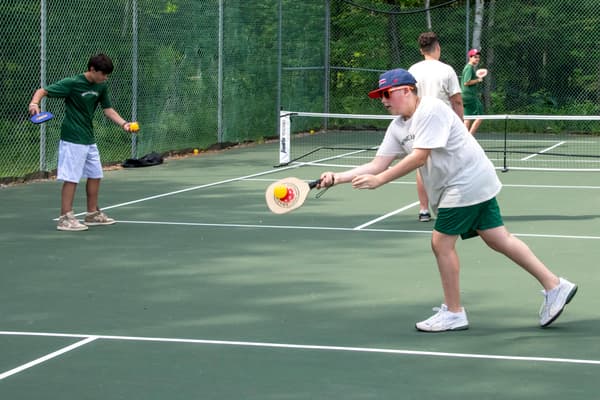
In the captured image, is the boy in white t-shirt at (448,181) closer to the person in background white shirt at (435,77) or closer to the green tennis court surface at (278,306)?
the green tennis court surface at (278,306)

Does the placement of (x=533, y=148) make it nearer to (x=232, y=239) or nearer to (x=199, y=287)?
(x=232, y=239)

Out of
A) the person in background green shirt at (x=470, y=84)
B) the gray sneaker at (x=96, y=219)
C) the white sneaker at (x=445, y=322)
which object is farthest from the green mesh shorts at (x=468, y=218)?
the person in background green shirt at (x=470, y=84)

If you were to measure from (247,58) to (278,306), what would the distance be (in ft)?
51.6

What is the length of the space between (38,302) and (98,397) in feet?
8.21

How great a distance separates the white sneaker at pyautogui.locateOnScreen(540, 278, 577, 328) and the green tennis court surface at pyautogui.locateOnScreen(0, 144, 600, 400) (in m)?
0.08

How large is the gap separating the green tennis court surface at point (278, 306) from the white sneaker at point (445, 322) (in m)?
→ 0.06

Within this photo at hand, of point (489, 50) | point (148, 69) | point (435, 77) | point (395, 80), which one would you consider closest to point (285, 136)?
point (148, 69)

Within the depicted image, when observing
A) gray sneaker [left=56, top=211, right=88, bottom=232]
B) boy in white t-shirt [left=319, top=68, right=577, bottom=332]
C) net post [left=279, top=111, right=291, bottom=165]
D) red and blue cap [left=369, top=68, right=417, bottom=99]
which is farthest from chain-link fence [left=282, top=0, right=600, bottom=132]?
red and blue cap [left=369, top=68, right=417, bottom=99]

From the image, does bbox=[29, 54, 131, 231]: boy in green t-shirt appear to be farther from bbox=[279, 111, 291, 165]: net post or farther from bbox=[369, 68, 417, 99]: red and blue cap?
bbox=[279, 111, 291, 165]: net post

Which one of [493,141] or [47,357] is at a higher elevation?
[493,141]

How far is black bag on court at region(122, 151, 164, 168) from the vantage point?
1769 centimetres

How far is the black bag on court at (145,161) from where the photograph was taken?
17.7 metres

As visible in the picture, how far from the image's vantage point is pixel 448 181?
7.06 metres

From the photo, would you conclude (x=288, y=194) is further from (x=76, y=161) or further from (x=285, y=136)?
(x=285, y=136)
